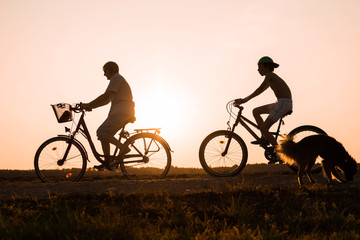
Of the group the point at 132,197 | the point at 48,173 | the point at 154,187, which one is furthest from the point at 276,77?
the point at 48,173

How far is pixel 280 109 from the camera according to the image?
8.43 meters

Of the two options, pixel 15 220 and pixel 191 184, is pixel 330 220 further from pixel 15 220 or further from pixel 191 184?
pixel 15 220

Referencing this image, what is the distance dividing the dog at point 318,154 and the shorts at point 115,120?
302 cm

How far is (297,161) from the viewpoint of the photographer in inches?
303

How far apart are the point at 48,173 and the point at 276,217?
8413 millimetres

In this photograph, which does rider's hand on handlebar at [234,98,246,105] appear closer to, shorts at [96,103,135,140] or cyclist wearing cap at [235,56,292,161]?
cyclist wearing cap at [235,56,292,161]

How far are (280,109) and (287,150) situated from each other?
99cm

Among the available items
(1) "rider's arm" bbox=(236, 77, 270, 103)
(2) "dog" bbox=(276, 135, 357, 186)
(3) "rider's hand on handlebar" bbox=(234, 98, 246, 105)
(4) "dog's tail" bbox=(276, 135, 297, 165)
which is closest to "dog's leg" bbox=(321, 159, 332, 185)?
(2) "dog" bbox=(276, 135, 357, 186)

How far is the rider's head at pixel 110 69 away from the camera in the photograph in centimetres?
834

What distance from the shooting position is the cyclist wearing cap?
27.7ft

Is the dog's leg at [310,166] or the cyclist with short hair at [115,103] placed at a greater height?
the cyclist with short hair at [115,103]

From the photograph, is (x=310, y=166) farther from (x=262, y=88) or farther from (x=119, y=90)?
(x=119, y=90)

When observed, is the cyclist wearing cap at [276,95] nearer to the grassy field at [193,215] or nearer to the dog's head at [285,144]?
the dog's head at [285,144]

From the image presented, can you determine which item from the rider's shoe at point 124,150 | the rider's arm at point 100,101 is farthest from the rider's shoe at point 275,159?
the rider's arm at point 100,101
